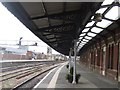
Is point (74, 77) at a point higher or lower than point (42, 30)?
lower

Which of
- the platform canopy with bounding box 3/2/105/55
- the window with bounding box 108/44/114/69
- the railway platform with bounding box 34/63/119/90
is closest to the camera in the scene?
the platform canopy with bounding box 3/2/105/55

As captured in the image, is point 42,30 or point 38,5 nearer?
point 38,5

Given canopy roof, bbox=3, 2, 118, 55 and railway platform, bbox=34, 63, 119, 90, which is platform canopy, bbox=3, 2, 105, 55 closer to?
canopy roof, bbox=3, 2, 118, 55

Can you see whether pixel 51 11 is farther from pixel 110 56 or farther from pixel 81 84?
pixel 110 56

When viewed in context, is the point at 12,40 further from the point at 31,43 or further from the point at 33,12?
the point at 33,12

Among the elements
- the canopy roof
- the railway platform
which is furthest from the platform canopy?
the railway platform

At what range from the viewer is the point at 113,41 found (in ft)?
80.7

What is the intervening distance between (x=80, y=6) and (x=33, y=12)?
2.01 metres

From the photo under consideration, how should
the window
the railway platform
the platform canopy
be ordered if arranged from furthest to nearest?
the window, the railway platform, the platform canopy

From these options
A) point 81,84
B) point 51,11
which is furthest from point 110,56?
point 51,11

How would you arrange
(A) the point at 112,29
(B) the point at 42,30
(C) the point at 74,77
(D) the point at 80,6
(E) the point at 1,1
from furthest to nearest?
(A) the point at 112,29 < (C) the point at 74,77 < (B) the point at 42,30 < (D) the point at 80,6 < (E) the point at 1,1

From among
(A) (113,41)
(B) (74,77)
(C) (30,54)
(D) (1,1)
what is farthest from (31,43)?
(D) (1,1)

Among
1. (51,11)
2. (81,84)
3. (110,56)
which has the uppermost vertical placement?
(51,11)

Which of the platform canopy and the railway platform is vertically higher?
the platform canopy
